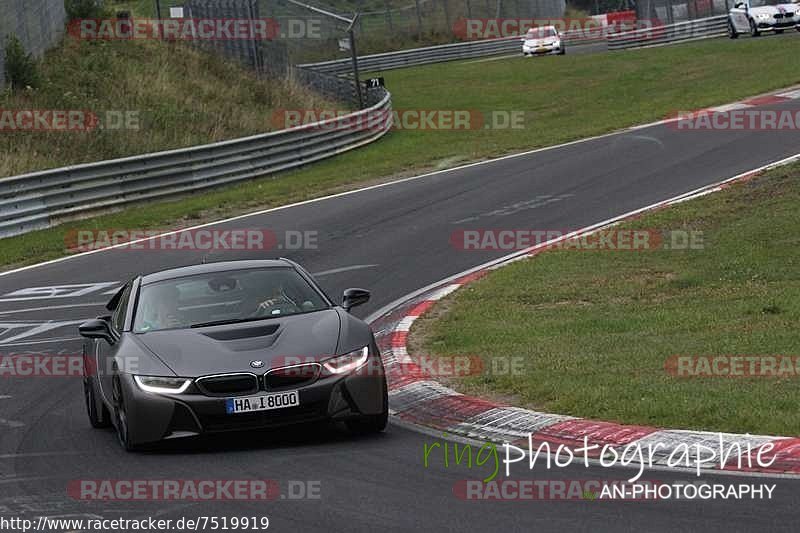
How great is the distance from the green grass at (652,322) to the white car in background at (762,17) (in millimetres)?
31994

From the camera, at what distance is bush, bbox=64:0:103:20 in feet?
132

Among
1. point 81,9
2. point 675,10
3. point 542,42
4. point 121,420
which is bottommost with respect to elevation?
point 121,420

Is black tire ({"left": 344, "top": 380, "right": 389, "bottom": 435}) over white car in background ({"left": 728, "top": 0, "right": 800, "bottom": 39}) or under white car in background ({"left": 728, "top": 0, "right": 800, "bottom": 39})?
under

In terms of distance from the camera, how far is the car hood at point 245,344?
9.01 m

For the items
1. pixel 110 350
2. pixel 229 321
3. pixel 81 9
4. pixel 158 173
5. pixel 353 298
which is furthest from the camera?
pixel 81 9

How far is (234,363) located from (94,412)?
211 cm

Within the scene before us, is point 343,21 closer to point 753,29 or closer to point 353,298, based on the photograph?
point 753,29

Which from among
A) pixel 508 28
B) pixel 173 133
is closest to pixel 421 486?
pixel 173 133

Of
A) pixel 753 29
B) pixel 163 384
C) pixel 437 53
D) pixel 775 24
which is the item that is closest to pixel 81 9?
pixel 753 29

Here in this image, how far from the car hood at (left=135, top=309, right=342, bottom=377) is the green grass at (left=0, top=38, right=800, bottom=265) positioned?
12.6 meters

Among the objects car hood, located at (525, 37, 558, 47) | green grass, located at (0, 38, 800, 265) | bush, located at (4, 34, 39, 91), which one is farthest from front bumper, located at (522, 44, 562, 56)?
bush, located at (4, 34, 39, 91)

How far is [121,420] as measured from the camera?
9.37 m

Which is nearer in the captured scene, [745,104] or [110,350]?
[110,350]

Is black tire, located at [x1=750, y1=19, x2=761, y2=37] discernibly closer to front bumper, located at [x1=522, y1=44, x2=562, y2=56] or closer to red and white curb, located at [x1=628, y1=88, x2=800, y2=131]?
front bumper, located at [x1=522, y1=44, x2=562, y2=56]
